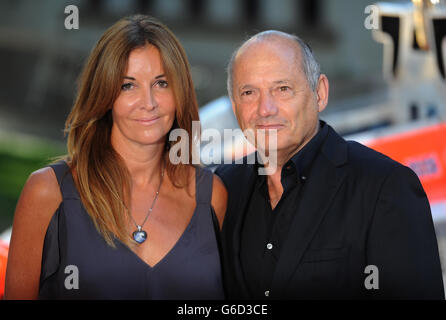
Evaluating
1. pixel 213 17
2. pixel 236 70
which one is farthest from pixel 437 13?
pixel 213 17

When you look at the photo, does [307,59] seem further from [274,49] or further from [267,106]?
[267,106]

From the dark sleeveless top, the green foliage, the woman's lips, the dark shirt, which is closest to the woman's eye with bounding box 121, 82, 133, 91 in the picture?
the woman's lips

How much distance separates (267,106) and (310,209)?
1.20 ft

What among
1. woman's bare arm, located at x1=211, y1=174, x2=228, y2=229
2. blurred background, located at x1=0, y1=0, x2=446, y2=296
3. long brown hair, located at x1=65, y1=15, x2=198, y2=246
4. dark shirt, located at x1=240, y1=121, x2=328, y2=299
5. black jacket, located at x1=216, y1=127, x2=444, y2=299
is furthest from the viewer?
blurred background, located at x1=0, y1=0, x2=446, y2=296

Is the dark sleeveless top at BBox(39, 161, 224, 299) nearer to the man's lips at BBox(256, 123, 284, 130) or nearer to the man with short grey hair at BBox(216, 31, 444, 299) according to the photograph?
the man with short grey hair at BBox(216, 31, 444, 299)

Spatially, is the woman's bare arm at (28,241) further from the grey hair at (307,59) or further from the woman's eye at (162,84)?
the grey hair at (307,59)

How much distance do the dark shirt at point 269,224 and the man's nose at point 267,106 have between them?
16 cm

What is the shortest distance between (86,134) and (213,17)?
1129cm

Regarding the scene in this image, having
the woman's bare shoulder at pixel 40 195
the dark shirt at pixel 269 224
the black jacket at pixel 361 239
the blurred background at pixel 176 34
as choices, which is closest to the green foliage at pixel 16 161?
the blurred background at pixel 176 34

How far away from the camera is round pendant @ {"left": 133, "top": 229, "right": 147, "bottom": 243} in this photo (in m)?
2.10

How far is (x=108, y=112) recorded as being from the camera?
7.48 feet

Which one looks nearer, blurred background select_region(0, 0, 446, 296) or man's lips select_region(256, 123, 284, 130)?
man's lips select_region(256, 123, 284, 130)

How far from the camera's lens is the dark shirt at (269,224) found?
1.98m

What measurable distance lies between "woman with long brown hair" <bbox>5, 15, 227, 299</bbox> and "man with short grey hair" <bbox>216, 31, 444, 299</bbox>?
Answer: 15cm
